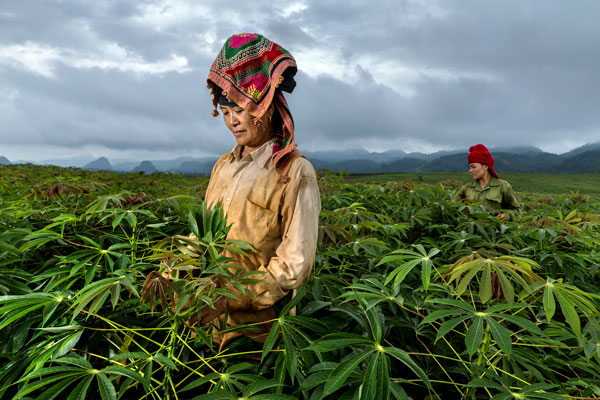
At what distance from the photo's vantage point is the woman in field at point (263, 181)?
4.07 feet

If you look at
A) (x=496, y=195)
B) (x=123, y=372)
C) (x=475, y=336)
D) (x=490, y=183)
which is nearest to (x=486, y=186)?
(x=490, y=183)

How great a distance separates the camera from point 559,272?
2193 mm

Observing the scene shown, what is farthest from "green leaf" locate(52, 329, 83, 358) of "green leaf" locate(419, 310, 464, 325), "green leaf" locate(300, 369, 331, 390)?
"green leaf" locate(419, 310, 464, 325)

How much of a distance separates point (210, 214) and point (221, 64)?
2.12 ft

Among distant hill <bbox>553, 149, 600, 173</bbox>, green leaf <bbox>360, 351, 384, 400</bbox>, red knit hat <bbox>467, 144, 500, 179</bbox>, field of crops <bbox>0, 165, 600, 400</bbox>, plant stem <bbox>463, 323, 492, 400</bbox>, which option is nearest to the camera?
green leaf <bbox>360, 351, 384, 400</bbox>

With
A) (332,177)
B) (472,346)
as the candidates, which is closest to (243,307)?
(472,346)

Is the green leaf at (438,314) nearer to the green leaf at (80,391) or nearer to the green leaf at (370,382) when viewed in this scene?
the green leaf at (370,382)

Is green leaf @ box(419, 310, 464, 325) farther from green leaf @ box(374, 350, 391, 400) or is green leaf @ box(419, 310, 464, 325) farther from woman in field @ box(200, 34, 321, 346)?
woman in field @ box(200, 34, 321, 346)

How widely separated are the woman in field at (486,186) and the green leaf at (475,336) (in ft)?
11.6

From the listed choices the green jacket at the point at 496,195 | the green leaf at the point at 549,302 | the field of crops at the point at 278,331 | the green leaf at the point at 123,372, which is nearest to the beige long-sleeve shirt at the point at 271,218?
the field of crops at the point at 278,331

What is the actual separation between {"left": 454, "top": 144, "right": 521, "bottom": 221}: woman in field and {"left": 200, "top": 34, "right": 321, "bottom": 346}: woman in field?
3.61 metres

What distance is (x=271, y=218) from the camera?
137 cm

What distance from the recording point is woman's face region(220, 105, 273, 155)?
1.35 metres

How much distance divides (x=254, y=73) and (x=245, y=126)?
22 centimetres
